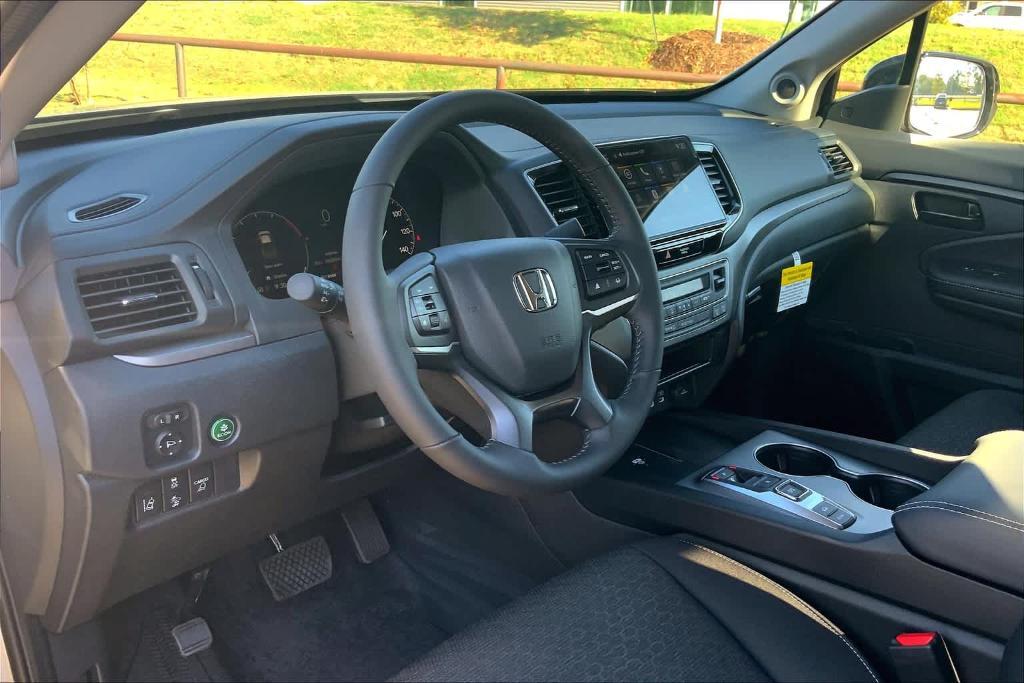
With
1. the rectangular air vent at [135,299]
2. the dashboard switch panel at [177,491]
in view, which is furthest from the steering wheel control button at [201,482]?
the rectangular air vent at [135,299]

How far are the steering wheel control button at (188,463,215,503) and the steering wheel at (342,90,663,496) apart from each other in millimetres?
460

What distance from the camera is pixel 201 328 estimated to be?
1566 millimetres

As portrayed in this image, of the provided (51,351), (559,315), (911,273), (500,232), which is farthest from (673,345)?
(51,351)

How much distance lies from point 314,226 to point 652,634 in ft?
3.18

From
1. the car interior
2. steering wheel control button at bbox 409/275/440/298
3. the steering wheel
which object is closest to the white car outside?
the car interior

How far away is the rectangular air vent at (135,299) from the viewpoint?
4.77 ft

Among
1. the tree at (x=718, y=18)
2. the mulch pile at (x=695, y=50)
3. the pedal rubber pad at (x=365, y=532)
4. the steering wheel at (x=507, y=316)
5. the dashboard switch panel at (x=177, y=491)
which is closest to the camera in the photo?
the steering wheel at (x=507, y=316)

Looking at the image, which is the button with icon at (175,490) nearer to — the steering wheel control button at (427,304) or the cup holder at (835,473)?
the steering wheel control button at (427,304)

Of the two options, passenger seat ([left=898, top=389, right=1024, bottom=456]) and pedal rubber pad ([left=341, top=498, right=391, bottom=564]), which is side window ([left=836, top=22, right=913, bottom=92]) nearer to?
passenger seat ([left=898, top=389, right=1024, bottom=456])

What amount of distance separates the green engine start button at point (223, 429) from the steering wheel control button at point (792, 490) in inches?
40.6

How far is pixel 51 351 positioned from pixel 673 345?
139cm

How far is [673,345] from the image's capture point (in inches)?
90.3

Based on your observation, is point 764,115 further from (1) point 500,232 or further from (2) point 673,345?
(1) point 500,232

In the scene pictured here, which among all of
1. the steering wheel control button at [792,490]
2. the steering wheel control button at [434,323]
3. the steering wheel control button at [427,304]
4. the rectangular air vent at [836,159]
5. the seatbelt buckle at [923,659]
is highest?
the rectangular air vent at [836,159]
